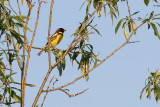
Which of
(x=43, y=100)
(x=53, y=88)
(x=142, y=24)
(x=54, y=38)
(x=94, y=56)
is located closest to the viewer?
(x=43, y=100)

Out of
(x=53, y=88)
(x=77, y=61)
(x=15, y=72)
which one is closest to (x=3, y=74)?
(x=15, y=72)

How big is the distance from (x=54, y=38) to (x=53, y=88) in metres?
6.35

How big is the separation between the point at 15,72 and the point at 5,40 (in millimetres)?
456

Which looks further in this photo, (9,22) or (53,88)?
(9,22)

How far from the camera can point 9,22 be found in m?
5.11

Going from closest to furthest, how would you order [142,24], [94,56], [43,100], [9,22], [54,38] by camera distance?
[43,100] → [142,24] → [9,22] → [94,56] → [54,38]

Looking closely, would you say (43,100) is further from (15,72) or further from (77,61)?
(77,61)

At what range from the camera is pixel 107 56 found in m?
4.18

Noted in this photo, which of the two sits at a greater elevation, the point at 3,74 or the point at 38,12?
the point at 38,12

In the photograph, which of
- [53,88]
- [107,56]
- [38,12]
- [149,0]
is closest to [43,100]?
[53,88]

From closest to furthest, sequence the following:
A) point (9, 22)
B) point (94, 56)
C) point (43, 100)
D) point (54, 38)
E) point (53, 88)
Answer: point (43, 100), point (53, 88), point (9, 22), point (94, 56), point (54, 38)

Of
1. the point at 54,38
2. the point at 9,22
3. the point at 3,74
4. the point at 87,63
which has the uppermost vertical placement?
the point at 54,38

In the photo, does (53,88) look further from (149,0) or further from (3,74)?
(149,0)

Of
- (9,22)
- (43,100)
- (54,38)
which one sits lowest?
Answer: (43,100)
